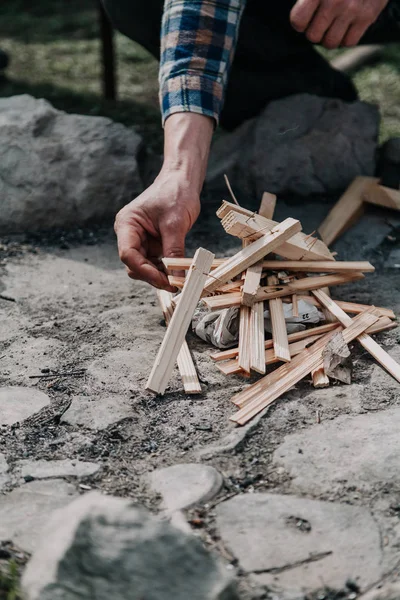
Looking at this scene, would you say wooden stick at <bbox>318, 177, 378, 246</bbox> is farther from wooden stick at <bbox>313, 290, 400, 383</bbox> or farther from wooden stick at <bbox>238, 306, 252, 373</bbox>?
wooden stick at <bbox>238, 306, 252, 373</bbox>

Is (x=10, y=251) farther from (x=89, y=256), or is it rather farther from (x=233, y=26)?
(x=233, y=26)

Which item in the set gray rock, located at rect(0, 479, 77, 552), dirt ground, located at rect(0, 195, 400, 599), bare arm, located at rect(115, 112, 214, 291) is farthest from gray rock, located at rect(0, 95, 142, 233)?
gray rock, located at rect(0, 479, 77, 552)

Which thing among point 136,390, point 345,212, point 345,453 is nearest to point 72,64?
point 345,212

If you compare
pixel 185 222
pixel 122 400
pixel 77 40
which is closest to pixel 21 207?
pixel 185 222

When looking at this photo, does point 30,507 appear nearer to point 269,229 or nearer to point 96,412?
point 96,412

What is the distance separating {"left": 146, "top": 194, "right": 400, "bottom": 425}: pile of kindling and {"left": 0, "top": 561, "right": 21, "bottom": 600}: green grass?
83cm

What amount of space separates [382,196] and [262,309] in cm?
150

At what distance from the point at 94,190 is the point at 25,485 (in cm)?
219

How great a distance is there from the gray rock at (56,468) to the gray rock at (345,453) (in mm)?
554

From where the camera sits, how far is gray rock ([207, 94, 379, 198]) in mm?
4207

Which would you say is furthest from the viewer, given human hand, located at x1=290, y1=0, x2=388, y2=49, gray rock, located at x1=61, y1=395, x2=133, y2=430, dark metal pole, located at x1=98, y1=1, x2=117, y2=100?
dark metal pole, located at x1=98, y1=1, x2=117, y2=100

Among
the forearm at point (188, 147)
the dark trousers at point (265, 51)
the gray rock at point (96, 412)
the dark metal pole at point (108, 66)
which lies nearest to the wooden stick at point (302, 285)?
the forearm at point (188, 147)

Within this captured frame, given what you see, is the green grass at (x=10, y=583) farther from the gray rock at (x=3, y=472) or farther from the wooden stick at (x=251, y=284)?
the wooden stick at (x=251, y=284)

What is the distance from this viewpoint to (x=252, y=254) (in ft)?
8.92
